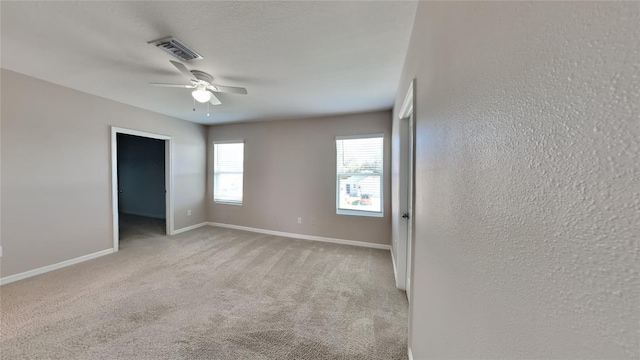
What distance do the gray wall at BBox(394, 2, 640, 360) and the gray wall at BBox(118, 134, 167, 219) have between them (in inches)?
269

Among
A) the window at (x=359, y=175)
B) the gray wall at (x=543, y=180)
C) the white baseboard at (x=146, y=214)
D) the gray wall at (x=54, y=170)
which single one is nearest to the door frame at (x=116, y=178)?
the gray wall at (x=54, y=170)

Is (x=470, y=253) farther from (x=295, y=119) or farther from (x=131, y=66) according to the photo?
(x=295, y=119)

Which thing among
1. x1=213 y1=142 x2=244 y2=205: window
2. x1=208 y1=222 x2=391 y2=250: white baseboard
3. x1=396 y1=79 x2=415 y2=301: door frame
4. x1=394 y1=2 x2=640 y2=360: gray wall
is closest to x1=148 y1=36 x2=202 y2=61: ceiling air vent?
x1=394 y1=2 x2=640 y2=360: gray wall

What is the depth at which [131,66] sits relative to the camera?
2234 mm

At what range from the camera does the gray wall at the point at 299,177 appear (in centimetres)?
383

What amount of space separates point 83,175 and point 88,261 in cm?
121

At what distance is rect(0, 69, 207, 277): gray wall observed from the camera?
247 cm

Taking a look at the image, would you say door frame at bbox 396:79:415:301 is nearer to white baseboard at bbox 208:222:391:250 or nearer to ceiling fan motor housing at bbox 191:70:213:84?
white baseboard at bbox 208:222:391:250

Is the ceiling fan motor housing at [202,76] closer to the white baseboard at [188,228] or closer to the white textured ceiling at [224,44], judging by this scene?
the white textured ceiling at [224,44]

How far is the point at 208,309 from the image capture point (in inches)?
80.8

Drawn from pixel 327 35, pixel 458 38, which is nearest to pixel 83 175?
pixel 327 35

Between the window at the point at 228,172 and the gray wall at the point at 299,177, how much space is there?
16 centimetres

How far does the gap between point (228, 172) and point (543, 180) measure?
5.20 m

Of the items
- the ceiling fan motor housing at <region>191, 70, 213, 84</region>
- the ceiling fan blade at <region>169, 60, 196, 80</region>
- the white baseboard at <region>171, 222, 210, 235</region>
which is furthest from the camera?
the white baseboard at <region>171, 222, 210, 235</region>
